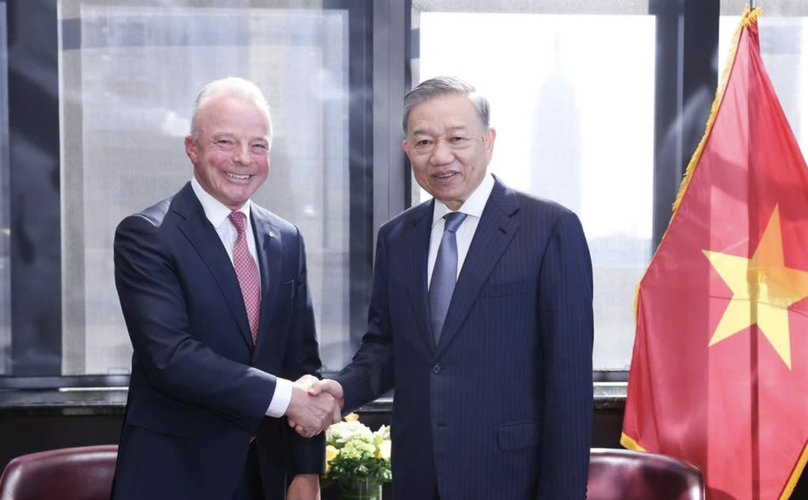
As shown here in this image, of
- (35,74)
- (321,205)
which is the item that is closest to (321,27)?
(321,205)

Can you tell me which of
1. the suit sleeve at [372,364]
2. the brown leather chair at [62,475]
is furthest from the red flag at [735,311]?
the brown leather chair at [62,475]

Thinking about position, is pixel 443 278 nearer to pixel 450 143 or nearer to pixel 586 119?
pixel 450 143

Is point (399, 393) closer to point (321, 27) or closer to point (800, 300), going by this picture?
point (800, 300)

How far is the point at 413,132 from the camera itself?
202cm

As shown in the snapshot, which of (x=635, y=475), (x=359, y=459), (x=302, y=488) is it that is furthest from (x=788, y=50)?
(x=302, y=488)

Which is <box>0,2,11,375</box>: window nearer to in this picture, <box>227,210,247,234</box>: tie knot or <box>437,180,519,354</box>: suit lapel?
<box>227,210,247,234</box>: tie knot

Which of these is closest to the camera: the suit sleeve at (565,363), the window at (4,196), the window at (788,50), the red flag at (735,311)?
the suit sleeve at (565,363)

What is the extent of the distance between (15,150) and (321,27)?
1.25m

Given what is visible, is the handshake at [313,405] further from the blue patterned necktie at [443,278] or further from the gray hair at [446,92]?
the gray hair at [446,92]

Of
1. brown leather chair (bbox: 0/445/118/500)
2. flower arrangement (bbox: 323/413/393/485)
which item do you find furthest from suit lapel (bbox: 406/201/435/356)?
brown leather chair (bbox: 0/445/118/500)

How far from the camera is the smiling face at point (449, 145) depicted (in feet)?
6.49

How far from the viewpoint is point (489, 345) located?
1896 mm

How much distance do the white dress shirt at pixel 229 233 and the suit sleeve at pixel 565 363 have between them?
24.8 inches

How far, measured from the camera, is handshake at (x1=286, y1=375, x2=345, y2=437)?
83.7 inches
